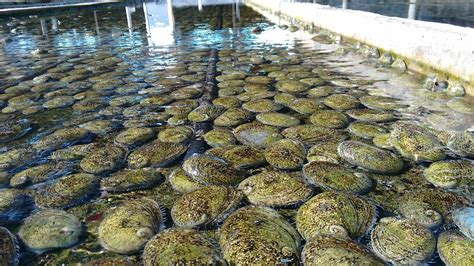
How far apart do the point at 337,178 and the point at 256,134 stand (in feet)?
5.03

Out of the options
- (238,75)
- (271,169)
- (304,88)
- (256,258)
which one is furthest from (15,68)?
(256,258)

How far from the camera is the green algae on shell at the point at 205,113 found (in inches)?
217

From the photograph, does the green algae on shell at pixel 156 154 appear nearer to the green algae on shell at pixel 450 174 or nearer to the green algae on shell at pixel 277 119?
the green algae on shell at pixel 277 119

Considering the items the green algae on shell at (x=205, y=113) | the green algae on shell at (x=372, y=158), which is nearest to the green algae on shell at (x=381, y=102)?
the green algae on shell at (x=372, y=158)

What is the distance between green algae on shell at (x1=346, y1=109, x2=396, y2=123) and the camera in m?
5.25

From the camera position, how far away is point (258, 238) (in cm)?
270

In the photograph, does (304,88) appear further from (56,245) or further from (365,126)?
(56,245)

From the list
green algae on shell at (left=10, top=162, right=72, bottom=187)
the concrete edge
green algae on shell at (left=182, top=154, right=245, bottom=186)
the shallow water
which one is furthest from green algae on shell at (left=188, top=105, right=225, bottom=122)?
the concrete edge

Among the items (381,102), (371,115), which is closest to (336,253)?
(371,115)

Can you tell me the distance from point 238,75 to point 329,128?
379 centimetres

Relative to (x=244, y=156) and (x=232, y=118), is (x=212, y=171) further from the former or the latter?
(x=232, y=118)

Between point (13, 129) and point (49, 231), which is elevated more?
point (13, 129)

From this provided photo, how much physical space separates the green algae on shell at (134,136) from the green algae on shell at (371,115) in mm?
3306

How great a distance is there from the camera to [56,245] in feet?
9.69
